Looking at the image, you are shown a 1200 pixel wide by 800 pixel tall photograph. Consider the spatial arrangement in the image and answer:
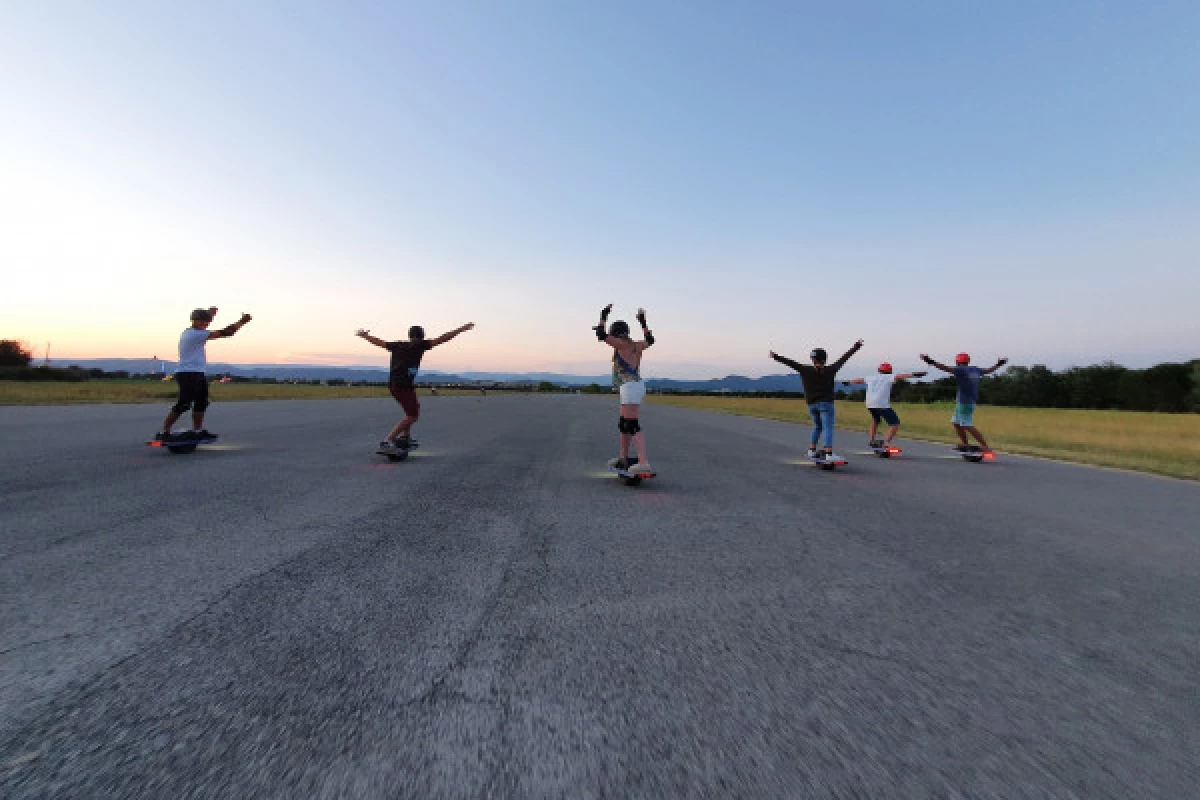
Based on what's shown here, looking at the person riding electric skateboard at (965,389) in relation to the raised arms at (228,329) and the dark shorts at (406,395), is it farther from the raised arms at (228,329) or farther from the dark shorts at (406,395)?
the raised arms at (228,329)

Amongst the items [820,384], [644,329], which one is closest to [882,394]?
[820,384]

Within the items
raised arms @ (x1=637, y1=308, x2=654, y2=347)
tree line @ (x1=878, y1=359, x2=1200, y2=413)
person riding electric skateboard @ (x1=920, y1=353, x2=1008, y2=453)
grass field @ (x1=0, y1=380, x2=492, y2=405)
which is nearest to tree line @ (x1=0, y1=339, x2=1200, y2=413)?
tree line @ (x1=878, y1=359, x2=1200, y2=413)

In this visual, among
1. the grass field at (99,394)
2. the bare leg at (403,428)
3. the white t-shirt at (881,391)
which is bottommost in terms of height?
the grass field at (99,394)

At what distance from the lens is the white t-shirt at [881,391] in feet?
41.3

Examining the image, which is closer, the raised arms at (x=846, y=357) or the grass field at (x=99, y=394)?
the raised arms at (x=846, y=357)

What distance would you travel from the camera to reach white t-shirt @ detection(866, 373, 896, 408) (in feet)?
41.3

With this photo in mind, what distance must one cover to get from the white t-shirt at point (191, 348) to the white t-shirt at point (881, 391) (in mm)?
12692

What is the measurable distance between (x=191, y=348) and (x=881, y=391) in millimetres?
13107

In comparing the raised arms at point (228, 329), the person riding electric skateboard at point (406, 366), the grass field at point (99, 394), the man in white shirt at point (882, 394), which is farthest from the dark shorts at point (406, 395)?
the man in white shirt at point (882, 394)

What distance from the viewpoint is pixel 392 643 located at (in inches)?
102

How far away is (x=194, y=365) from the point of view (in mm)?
9320

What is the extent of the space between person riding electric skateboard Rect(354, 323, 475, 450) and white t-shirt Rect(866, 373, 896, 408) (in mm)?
8746

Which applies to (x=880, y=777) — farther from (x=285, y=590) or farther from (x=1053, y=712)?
(x=285, y=590)

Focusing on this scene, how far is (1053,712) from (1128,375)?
3993 inches
